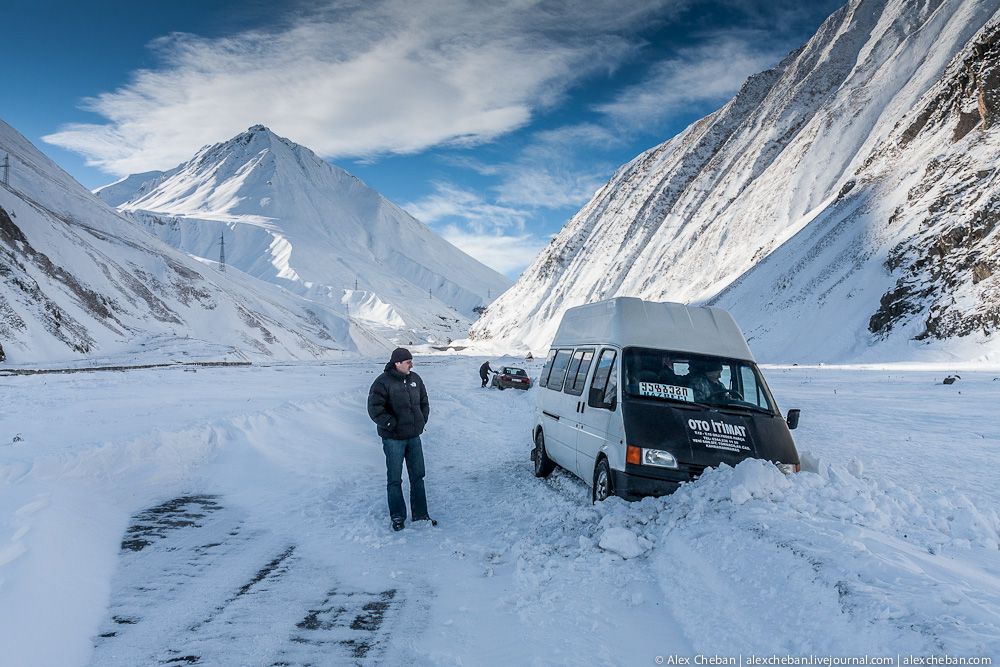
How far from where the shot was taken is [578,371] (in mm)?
8773

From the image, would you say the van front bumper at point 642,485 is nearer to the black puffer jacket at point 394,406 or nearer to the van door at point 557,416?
the van door at point 557,416

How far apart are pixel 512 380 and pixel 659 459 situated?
21.0 m

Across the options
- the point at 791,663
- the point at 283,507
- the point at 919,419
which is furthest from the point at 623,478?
the point at 919,419

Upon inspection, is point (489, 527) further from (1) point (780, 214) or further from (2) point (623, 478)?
(1) point (780, 214)

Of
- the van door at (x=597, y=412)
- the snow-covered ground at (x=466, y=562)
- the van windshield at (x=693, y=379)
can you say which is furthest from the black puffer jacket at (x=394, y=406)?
the van windshield at (x=693, y=379)

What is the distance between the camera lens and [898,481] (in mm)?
8188

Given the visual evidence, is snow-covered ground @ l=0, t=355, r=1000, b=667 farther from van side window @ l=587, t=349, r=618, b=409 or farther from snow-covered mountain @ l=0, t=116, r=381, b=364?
snow-covered mountain @ l=0, t=116, r=381, b=364

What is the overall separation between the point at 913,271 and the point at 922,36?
41.2 m

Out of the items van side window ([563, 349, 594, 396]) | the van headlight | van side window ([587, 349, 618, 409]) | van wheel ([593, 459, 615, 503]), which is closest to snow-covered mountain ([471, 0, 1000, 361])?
van side window ([563, 349, 594, 396])

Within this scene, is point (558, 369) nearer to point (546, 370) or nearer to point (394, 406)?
point (546, 370)

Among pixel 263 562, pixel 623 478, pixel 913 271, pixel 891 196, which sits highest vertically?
pixel 891 196

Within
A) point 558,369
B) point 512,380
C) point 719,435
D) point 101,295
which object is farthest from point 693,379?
point 101,295

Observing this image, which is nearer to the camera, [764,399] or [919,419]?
[764,399]

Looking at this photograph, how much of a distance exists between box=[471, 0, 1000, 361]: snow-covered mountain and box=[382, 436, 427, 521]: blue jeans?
32.0 meters
